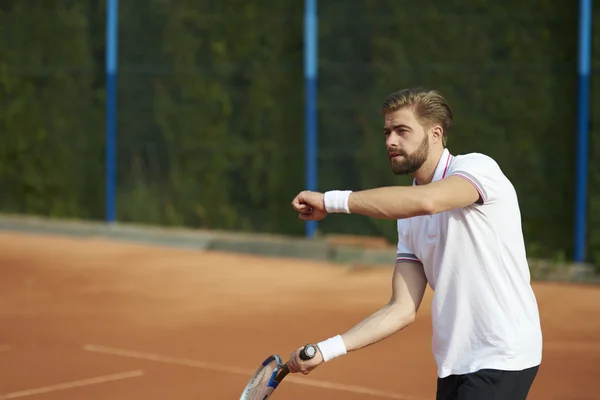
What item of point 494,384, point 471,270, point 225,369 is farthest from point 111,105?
point 494,384

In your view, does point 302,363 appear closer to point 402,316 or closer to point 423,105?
point 402,316

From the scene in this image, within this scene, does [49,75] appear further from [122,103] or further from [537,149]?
[537,149]

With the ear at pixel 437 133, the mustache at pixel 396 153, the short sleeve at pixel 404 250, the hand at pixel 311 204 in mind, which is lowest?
the short sleeve at pixel 404 250

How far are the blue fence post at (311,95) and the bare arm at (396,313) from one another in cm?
934

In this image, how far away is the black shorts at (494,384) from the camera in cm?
472

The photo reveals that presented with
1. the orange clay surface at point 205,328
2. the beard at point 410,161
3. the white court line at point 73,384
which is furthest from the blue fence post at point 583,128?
the beard at point 410,161

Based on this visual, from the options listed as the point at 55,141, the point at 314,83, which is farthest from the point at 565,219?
the point at 55,141

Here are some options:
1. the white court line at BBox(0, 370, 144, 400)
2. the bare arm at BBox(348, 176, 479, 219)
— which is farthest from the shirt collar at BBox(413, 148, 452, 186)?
the white court line at BBox(0, 370, 144, 400)

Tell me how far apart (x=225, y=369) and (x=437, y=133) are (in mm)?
4228

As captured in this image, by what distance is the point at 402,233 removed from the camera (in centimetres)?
511

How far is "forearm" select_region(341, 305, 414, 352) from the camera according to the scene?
4.97 metres

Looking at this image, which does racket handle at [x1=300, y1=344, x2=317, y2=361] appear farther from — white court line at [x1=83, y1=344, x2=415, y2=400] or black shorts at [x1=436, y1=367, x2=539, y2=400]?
white court line at [x1=83, y1=344, x2=415, y2=400]

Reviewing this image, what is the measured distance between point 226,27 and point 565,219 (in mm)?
5027

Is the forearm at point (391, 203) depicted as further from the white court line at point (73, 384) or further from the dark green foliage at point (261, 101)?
the dark green foliage at point (261, 101)
